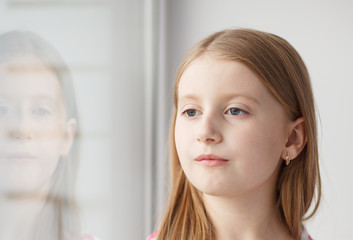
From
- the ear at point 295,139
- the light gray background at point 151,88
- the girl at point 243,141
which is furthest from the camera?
the light gray background at point 151,88

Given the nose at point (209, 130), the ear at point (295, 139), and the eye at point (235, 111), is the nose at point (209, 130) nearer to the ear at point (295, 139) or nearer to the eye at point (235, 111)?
the eye at point (235, 111)

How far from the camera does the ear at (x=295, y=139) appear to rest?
114cm

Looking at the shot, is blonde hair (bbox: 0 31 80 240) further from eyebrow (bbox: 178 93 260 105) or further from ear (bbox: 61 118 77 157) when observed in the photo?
eyebrow (bbox: 178 93 260 105)

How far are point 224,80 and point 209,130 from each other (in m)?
0.11

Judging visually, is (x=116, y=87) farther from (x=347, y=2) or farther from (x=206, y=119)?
(x=347, y=2)

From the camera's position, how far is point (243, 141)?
1.03 m

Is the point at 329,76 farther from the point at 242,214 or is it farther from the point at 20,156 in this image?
the point at 20,156

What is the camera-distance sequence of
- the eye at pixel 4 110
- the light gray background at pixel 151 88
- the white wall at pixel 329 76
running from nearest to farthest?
the eye at pixel 4 110
the light gray background at pixel 151 88
the white wall at pixel 329 76

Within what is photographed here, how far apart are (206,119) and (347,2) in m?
0.87

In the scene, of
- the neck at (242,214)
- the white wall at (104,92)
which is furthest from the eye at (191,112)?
the white wall at (104,92)

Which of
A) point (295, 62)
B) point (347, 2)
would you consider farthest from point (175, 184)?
point (347, 2)

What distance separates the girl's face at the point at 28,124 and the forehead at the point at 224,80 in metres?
0.29

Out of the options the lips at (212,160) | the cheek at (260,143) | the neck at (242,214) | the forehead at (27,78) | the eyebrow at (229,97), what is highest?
the forehead at (27,78)

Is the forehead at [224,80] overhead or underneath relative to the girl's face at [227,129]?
overhead
